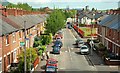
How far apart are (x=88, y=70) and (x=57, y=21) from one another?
3767cm

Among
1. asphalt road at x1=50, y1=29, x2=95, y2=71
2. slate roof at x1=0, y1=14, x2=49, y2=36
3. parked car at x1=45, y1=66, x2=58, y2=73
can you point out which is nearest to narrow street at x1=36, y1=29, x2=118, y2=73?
asphalt road at x1=50, y1=29, x2=95, y2=71

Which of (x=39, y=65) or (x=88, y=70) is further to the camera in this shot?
(x=39, y=65)

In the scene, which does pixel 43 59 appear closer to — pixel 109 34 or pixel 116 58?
pixel 116 58

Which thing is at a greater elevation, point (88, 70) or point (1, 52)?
point (1, 52)

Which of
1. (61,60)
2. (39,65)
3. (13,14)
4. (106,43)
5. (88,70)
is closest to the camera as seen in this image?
(88,70)

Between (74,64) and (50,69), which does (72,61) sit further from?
(50,69)

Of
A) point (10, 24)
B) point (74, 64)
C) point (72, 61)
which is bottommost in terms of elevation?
point (74, 64)

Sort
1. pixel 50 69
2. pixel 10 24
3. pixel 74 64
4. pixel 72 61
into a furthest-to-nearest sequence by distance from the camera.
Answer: pixel 72 61 → pixel 74 64 → pixel 10 24 → pixel 50 69

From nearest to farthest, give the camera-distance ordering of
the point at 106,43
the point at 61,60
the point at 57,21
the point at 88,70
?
the point at 88,70, the point at 61,60, the point at 106,43, the point at 57,21

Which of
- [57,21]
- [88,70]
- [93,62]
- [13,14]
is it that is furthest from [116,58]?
[57,21]

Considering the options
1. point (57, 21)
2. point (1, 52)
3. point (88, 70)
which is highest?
point (57, 21)

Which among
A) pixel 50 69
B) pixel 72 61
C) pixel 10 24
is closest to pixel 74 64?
pixel 72 61

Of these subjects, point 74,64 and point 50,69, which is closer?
point 50,69

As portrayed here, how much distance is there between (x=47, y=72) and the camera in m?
33.9
